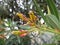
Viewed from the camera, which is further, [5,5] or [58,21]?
[5,5]

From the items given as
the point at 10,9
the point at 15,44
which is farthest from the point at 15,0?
the point at 15,44

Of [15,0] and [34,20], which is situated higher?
[15,0]

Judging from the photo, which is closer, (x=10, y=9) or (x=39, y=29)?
(x=39, y=29)

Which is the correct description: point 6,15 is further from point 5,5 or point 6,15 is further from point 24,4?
point 24,4

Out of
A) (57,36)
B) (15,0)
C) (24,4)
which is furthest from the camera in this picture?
(15,0)

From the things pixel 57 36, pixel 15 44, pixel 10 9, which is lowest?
pixel 15 44

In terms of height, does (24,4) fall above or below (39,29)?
above

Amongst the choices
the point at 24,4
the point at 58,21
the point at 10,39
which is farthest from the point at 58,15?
the point at 24,4

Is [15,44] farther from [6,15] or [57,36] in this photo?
[57,36]

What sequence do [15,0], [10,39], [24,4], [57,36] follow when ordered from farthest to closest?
[15,0]
[24,4]
[10,39]
[57,36]
